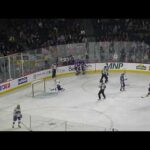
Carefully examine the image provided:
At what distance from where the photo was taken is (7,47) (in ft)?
77.6

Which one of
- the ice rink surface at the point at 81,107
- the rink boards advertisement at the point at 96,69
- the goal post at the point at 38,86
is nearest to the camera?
the ice rink surface at the point at 81,107

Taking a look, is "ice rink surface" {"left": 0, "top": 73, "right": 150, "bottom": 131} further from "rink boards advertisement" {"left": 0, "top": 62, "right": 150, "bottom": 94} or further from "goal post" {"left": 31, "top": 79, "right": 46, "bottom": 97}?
"rink boards advertisement" {"left": 0, "top": 62, "right": 150, "bottom": 94}

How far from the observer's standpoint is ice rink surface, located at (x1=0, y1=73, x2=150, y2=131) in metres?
14.5

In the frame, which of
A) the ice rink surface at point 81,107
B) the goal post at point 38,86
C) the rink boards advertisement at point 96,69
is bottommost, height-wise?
the ice rink surface at point 81,107

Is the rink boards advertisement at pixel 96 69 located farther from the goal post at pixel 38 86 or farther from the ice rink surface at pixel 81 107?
the ice rink surface at pixel 81 107

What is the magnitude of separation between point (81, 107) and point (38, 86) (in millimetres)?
4450

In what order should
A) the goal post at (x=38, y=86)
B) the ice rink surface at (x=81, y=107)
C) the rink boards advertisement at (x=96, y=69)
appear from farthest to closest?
the rink boards advertisement at (x=96, y=69) → the goal post at (x=38, y=86) → the ice rink surface at (x=81, y=107)

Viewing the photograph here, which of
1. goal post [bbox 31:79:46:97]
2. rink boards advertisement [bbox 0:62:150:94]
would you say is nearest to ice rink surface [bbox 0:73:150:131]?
goal post [bbox 31:79:46:97]

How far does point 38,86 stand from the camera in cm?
2128

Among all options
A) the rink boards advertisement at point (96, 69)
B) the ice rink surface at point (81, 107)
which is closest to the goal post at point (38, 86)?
the ice rink surface at point (81, 107)

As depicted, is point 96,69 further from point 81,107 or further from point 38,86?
point 81,107

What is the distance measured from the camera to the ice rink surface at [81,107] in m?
14.5
